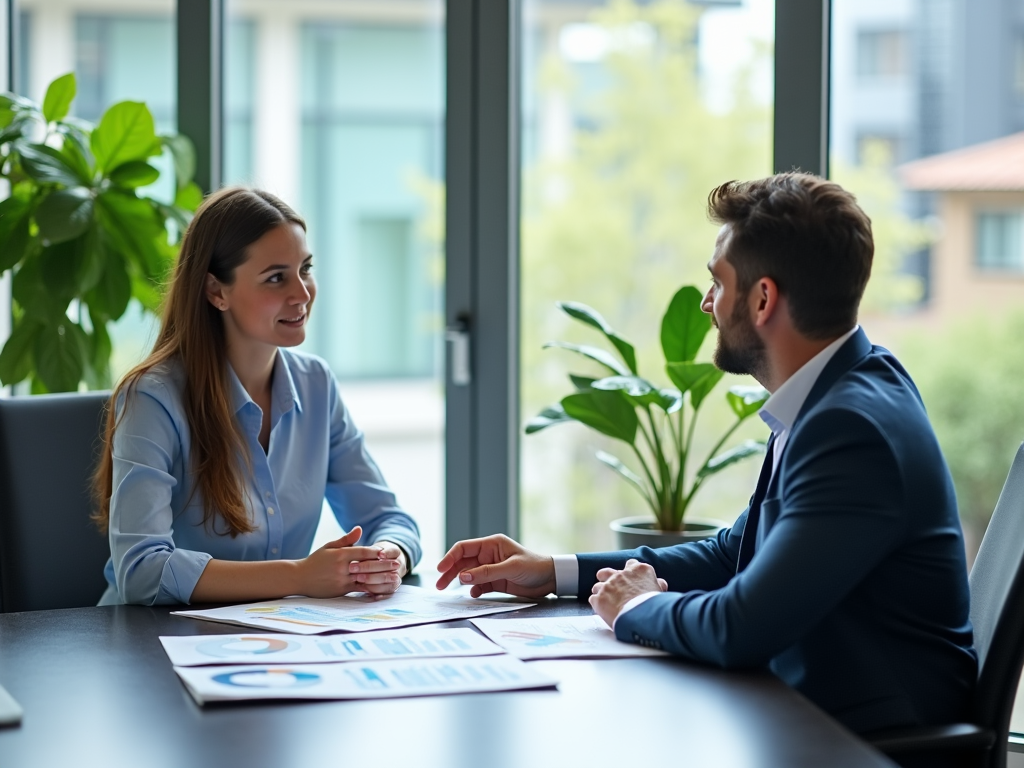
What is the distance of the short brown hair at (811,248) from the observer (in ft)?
5.27

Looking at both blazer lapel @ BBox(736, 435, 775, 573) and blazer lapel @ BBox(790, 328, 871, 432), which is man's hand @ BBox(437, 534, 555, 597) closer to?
blazer lapel @ BBox(736, 435, 775, 573)

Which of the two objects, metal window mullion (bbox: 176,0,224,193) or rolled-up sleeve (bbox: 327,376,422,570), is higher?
metal window mullion (bbox: 176,0,224,193)

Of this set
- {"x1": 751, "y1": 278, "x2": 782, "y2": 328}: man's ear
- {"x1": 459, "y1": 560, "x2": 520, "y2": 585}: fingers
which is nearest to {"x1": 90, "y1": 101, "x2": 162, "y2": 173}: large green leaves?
{"x1": 459, "y1": 560, "x2": 520, "y2": 585}: fingers

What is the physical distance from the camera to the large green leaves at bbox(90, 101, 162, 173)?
3.08m

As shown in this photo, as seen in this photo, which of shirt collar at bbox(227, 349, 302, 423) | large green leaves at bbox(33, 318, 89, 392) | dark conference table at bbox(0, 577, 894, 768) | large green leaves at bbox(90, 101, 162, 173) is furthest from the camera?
large green leaves at bbox(90, 101, 162, 173)

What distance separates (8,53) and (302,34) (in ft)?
3.26

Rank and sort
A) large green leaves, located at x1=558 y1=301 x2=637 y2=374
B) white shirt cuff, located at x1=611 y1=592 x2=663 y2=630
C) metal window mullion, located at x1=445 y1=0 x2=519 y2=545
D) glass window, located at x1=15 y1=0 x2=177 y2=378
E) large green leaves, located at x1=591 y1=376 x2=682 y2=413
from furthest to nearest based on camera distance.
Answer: glass window, located at x1=15 y1=0 x2=177 y2=378 → metal window mullion, located at x1=445 y1=0 x2=519 y2=545 → large green leaves, located at x1=558 y1=301 x2=637 y2=374 → large green leaves, located at x1=591 y1=376 x2=682 y2=413 → white shirt cuff, located at x1=611 y1=592 x2=663 y2=630

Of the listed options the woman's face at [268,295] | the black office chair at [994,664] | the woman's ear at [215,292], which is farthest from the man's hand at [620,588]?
the woman's ear at [215,292]

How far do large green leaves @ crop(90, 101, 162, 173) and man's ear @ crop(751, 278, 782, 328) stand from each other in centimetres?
201

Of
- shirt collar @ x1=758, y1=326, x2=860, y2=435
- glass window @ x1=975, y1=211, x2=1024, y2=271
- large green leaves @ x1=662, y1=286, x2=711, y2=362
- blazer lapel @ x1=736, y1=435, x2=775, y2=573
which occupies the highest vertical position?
glass window @ x1=975, y1=211, x2=1024, y2=271

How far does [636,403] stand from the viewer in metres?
2.50

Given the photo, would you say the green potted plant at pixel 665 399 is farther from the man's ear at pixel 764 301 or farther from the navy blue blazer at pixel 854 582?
the navy blue blazer at pixel 854 582

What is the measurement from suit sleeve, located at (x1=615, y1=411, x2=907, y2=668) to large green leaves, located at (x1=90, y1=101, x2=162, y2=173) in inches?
87.4

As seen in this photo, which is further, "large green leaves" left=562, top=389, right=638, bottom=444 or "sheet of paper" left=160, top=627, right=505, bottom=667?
"large green leaves" left=562, top=389, right=638, bottom=444
